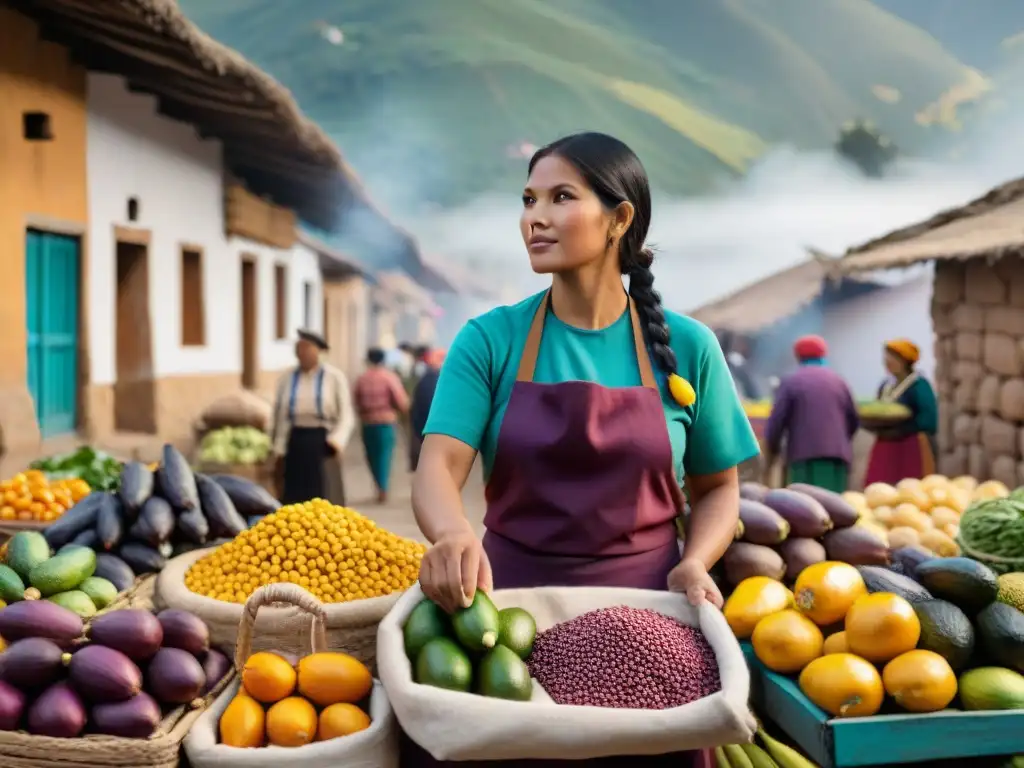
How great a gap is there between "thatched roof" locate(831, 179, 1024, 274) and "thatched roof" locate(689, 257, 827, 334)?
876cm

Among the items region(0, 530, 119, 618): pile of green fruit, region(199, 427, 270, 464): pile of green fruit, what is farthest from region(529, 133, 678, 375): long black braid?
region(199, 427, 270, 464): pile of green fruit

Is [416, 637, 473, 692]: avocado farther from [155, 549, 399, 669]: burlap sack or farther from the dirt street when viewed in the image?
the dirt street

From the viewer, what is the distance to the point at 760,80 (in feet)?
192

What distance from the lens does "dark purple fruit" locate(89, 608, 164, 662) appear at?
6.70 ft

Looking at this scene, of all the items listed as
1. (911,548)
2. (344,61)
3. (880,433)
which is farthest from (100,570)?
(344,61)

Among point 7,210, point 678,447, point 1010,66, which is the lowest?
point 678,447

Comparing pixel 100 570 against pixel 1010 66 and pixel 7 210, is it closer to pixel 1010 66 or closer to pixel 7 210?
pixel 7 210

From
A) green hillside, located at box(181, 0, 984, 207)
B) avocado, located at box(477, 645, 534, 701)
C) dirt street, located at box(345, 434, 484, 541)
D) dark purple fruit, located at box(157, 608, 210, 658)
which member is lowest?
dirt street, located at box(345, 434, 484, 541)

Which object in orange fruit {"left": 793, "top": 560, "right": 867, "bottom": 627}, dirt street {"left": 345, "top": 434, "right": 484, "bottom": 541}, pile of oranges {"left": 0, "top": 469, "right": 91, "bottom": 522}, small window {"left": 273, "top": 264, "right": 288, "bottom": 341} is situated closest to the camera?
orange fruit {"left": 793, "top": 560, "right": 867, "bottom": 627}

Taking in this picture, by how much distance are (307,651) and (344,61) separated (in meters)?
60.7

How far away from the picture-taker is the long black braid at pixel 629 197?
1.92m

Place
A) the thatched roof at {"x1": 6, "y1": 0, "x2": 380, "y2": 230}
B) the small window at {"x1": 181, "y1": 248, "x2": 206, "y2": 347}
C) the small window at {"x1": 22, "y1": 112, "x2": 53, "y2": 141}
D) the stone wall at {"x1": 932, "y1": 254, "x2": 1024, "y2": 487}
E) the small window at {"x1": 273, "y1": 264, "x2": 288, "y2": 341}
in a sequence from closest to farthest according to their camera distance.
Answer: the thatched roof at {"x1": 6, "y1": 0, "x2": 380, "y2": 230}
the stone wall at {"x1": 932, "y1": 254, "x2": 1024, "y2": 487}
the small window at {"x1": 22, "y1": 112, "x2": 53, "y2": 141}
the small window at {"x1": 181, "y1": 248, "x2": 206, "y2": 347}
the small window at {"x1": 273, "y1": 264, "x2": 288, "y2": 341}

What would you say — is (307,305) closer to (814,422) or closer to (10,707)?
(814,422)

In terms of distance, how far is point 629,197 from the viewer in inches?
78.3
